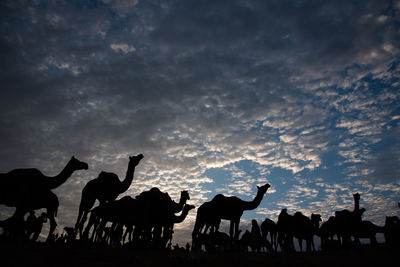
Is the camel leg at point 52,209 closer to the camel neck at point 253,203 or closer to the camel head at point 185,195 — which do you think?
the camel head at point 185,195

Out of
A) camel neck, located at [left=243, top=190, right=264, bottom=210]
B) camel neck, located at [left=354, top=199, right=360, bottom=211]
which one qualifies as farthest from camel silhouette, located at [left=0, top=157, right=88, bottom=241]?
camel neck, located at [left=354, top=199, right=360, bottom=211]

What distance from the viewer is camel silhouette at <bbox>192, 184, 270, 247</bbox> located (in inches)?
734

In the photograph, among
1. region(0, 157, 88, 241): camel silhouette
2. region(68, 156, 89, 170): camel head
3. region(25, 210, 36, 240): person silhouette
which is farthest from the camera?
region(25, 210, 36, 240): person silhouette

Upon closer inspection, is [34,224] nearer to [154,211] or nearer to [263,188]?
[154,211]

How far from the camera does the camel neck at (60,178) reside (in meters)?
14.2

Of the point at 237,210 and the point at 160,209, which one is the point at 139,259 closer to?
the point at 160,209

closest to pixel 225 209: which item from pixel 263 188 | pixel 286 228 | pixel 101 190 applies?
pixel 263 188

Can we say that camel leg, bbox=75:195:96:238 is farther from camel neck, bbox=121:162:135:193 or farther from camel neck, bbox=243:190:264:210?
camel neck, bbox=243:190:264:210

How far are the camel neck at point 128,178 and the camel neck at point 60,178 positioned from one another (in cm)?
361

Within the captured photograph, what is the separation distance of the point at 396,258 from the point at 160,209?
1385cm

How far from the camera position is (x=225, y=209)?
18984 millimetres

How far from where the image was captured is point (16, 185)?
43.0 feet

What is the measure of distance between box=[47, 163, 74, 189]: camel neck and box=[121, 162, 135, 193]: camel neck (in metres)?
3.61

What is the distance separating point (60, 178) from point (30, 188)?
1.55 meters
